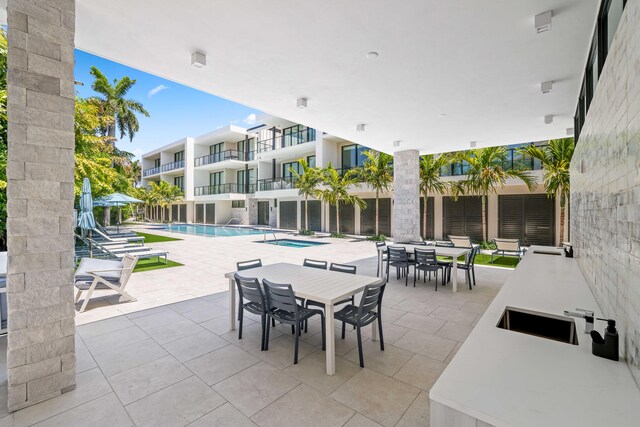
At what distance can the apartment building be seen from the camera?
14.1m

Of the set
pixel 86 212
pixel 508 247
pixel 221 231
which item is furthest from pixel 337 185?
pixel 86 212

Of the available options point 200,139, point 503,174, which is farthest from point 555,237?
point 200,139

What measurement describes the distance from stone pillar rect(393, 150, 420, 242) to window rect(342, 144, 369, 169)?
28.3ft

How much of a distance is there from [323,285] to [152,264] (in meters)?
7.77

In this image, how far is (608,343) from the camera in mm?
1848

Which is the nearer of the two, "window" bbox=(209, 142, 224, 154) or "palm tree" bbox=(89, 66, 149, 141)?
"palm tree" bbox=(89, 66, 149, 141)

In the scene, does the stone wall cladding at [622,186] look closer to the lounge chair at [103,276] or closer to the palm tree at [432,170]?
the lounge chair at [103,276]

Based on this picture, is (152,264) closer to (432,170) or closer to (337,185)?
(337,185)

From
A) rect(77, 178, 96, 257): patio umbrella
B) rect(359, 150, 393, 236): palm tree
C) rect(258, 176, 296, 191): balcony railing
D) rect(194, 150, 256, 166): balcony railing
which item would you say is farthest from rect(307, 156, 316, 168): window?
rect(77, 178, 96, 257): patio umbrella

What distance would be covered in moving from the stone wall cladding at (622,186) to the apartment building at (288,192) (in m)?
12.9

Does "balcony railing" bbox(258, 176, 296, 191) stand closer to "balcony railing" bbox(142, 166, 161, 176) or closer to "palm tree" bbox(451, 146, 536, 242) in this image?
"palm tree" bbox(451, 146, 536, 242)

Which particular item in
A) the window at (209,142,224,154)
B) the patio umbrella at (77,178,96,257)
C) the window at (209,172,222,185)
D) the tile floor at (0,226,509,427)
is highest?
the window at (209,142,224,154)

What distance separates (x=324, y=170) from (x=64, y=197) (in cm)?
1577

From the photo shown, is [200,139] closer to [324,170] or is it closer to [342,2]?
[324,170]
